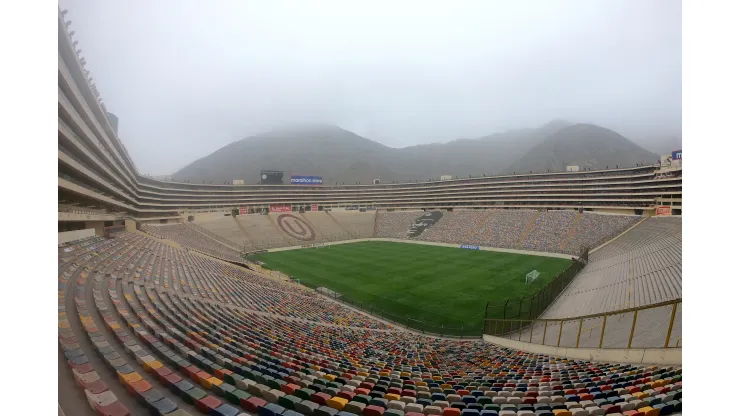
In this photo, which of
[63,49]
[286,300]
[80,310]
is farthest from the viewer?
[286,300]

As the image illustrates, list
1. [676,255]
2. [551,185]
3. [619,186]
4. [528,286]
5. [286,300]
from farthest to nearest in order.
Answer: [551,185] < [619,186] < [528,286] < [676,255] < [286,300]

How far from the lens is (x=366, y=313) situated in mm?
21062

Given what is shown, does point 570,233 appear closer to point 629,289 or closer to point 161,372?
point 629,289

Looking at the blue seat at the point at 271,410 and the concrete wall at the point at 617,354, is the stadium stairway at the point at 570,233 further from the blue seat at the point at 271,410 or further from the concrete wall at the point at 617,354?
the blue seat at the point at 271,410

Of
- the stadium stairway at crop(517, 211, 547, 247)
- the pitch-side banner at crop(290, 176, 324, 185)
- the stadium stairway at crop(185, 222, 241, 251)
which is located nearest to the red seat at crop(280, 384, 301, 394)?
the stadium stairway at crop(185, 222, 241, 251)

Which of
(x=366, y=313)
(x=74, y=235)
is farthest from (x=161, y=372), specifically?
(x=74, y=235)

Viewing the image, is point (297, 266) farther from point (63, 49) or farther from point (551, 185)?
point (551, 185)

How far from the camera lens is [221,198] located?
6712 centimetres

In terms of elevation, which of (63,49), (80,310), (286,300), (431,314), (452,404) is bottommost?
(431,314)

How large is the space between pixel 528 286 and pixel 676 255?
33.8ft

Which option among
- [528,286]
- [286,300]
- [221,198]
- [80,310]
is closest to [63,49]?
[80,310]

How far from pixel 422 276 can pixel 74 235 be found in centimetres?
2698

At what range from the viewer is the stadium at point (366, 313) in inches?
217

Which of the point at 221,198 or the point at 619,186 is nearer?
the point at 619,186
